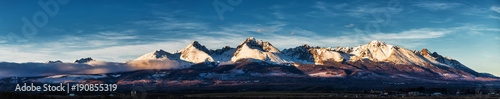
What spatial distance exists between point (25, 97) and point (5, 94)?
315cm

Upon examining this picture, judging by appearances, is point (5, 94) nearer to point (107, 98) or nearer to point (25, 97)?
point (25, 97)

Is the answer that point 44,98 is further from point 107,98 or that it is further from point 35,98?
point 107,98

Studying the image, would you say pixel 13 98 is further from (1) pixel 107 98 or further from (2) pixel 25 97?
(1) pixel 107 98

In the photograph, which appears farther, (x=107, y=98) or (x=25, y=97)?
(x=107, y=98)

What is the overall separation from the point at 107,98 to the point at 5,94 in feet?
75.9

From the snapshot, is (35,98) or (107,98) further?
(107,98)

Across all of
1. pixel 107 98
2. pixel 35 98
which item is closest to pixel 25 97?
pixel 35 98

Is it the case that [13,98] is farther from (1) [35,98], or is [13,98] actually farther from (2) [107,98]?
(2) [107,98]

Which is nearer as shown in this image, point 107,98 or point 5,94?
point 5,94

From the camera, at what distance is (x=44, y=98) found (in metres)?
88.7

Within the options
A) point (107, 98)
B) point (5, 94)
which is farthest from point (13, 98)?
point (107, 98)

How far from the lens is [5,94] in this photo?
85375mm

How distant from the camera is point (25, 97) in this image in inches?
3403

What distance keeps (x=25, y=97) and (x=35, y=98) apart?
1619mm
